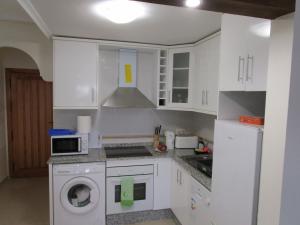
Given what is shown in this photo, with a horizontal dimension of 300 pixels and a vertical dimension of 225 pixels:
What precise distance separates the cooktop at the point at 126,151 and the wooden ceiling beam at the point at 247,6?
2.18 metres

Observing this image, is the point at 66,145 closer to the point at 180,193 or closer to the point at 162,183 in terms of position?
the point at 162,183

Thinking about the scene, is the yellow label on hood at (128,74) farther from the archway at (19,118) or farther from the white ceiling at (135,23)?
the archway at (19,118)

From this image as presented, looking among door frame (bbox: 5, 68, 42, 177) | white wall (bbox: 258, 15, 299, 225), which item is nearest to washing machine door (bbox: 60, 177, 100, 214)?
white wall (bbox: 258, 15, 299, 225)

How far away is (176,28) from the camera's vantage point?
2330 millimetres

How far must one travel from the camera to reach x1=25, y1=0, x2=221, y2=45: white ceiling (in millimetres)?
1842

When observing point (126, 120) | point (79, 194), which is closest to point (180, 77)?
point (126, 120)

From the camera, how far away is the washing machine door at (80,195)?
8.43 ft

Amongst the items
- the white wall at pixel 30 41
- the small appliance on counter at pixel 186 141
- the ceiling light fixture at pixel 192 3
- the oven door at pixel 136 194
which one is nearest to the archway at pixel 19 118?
the white wall at pixel 30 41

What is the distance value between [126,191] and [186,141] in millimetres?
1097

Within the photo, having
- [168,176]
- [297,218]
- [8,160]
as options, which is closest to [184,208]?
[168,176]

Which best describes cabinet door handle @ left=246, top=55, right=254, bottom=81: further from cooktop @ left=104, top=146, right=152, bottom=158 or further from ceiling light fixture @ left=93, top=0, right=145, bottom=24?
cooktop @ left=104, top=146, right=152, bottom=158

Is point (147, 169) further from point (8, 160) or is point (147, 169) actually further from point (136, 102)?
point (8, 160)

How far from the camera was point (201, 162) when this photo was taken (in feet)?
8.20

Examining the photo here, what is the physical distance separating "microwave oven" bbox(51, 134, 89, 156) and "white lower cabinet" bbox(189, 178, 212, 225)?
142 cm
